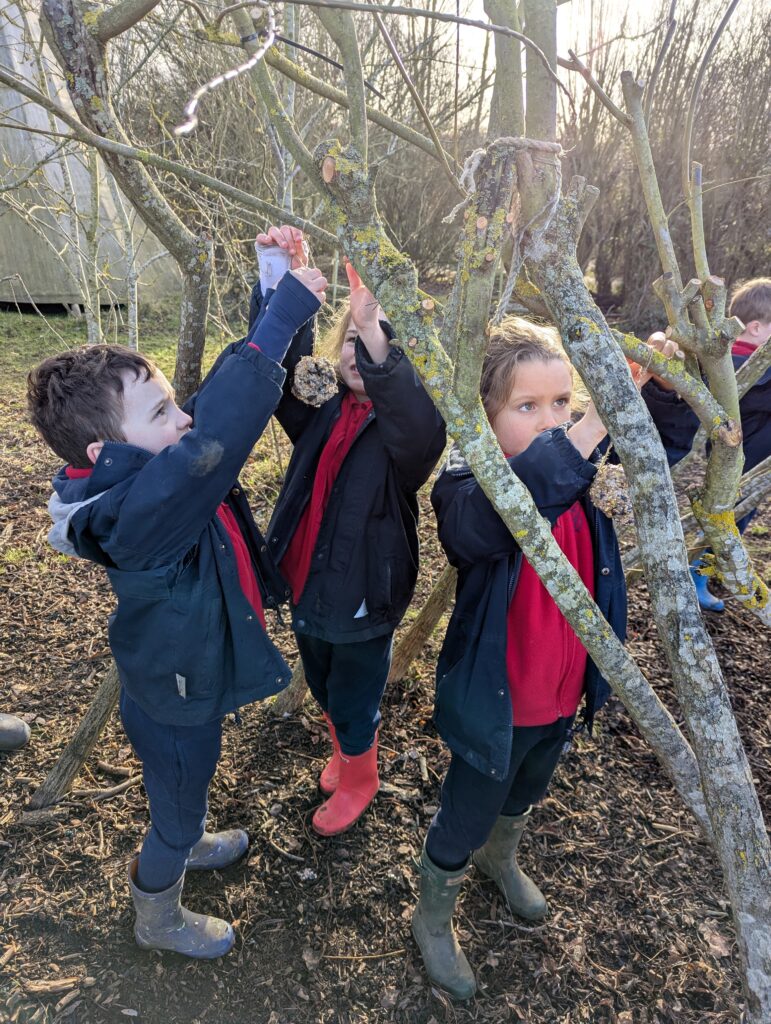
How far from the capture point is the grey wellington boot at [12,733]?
2.42m

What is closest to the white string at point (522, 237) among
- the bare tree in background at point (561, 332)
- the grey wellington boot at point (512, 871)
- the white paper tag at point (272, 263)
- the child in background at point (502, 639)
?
the bare tree in background at point (561, 332)

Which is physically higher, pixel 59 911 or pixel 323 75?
pixel 323 75

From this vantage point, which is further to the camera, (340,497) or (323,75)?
(323,75)

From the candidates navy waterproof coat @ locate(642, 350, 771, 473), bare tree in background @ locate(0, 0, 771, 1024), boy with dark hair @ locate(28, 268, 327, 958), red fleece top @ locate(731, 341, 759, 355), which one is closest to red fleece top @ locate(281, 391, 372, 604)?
boy with dark hair @ locate(28, 268, 327, 958)

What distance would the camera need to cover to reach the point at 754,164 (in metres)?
8.30

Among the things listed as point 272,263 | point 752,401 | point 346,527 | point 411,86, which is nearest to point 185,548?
point 346,527

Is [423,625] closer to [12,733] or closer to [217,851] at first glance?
[217,851]

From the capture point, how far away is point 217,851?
2111 millimetres

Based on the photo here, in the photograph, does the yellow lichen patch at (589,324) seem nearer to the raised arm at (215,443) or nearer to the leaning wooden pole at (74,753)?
the raised arm at (215,443)

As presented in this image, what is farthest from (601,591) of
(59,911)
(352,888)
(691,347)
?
(59,911)

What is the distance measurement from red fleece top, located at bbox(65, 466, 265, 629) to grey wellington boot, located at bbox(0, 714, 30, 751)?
4.30ft

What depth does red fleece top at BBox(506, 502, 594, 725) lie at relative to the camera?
1668 millimetres

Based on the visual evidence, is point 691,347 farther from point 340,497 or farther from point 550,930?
point 550,930

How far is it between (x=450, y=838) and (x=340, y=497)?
0.99m
